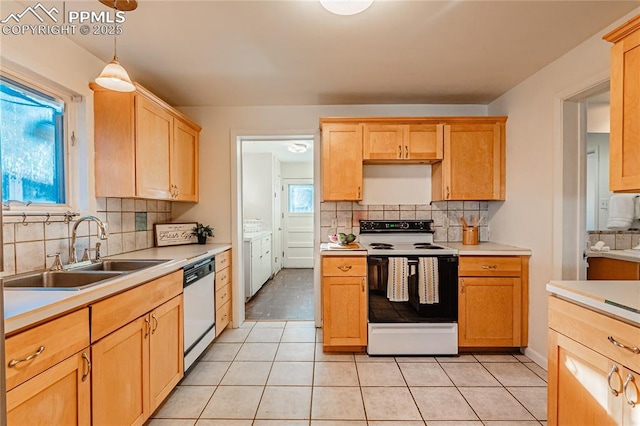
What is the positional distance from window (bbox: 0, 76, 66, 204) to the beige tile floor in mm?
1540

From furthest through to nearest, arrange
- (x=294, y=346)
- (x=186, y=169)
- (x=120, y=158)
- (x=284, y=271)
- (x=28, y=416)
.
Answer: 1. (x=284, y=271)
2. (x=186, y=169)
3. (x=294, y=346)
4. (x=120, y=158)
5. (x=28, y=416)

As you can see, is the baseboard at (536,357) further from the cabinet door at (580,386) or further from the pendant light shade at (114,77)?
the pendant light shade at (114,77)

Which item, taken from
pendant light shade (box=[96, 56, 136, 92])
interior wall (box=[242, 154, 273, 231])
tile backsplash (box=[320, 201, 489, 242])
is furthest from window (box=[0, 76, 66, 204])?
interior wall (box=[242, 154, 273, 231])

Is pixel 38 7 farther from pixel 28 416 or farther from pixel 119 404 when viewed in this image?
pixel 119 404

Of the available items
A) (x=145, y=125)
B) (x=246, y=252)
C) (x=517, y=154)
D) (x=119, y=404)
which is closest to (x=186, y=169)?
(x=145, y=125)

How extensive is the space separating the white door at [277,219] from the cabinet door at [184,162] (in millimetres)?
2756

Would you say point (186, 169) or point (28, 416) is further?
point (186, 169)

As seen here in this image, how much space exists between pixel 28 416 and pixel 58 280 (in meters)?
0.90

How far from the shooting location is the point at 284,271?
20.7ft

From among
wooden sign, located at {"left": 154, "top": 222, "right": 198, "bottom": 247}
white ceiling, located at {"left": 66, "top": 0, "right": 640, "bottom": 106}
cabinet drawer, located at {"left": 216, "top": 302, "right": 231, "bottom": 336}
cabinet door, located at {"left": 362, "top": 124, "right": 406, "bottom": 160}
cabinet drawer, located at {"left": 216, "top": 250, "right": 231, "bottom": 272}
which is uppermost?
white ceiling, located at {"left": 66, "top": 0, "right": 640, "bottom": 106}

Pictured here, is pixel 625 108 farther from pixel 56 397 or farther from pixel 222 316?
pixel 222 316

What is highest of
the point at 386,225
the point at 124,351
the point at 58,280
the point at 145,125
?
the point at 145,125

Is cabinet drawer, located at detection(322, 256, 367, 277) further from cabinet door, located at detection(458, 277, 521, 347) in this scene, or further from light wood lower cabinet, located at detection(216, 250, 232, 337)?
light wood lower cabinet, located at detection(216, 250, 232, 337)

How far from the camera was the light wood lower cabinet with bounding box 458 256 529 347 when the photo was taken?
261 cm
